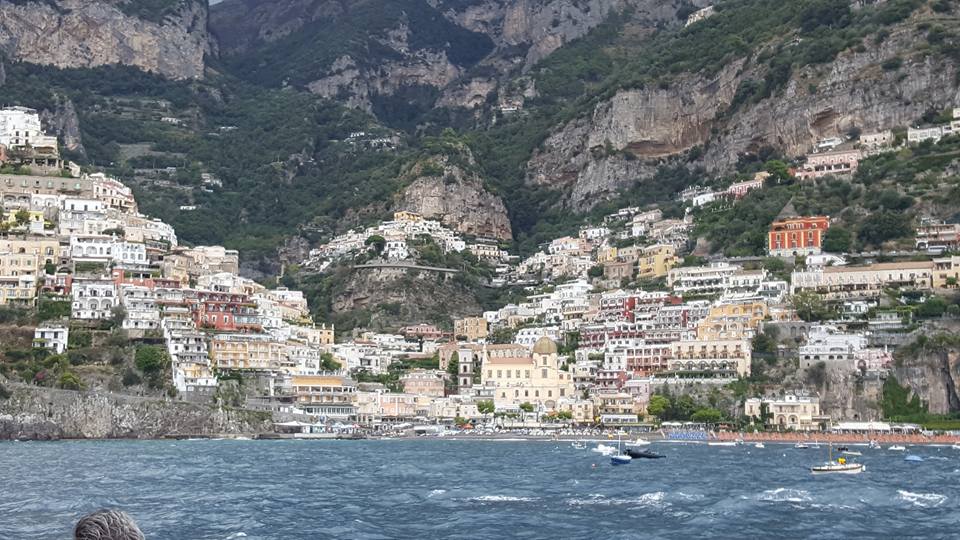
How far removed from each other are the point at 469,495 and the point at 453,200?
12642cm

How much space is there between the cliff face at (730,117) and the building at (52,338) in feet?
283

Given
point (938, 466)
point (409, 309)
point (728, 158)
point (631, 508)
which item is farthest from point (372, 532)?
point (728, 158)

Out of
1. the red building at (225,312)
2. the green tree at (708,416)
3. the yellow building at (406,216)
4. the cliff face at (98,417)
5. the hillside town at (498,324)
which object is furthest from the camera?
the yellow building at (406,216)

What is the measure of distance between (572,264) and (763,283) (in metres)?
34.9

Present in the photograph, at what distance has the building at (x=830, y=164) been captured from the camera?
144250 millimetres

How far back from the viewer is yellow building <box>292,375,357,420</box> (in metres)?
117

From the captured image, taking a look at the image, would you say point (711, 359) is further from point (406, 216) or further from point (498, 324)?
point (406, 216)

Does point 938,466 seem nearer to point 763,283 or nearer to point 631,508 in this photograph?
point 631,508

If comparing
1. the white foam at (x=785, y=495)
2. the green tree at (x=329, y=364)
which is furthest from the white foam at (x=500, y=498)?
the green tree at (x=329, y=364)

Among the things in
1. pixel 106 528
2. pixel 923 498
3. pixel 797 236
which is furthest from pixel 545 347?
pixel 106 528

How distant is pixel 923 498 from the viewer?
51.5m

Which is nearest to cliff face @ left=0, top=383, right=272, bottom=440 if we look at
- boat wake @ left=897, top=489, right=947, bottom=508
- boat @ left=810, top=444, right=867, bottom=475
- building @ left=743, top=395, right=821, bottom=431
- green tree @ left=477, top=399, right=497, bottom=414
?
green tree @ left=477, top=399, right=497, bottom=414

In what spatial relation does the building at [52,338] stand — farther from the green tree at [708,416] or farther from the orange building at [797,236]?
the orange building at [797,236]

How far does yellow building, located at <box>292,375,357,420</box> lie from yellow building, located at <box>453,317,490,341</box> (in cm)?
2499
